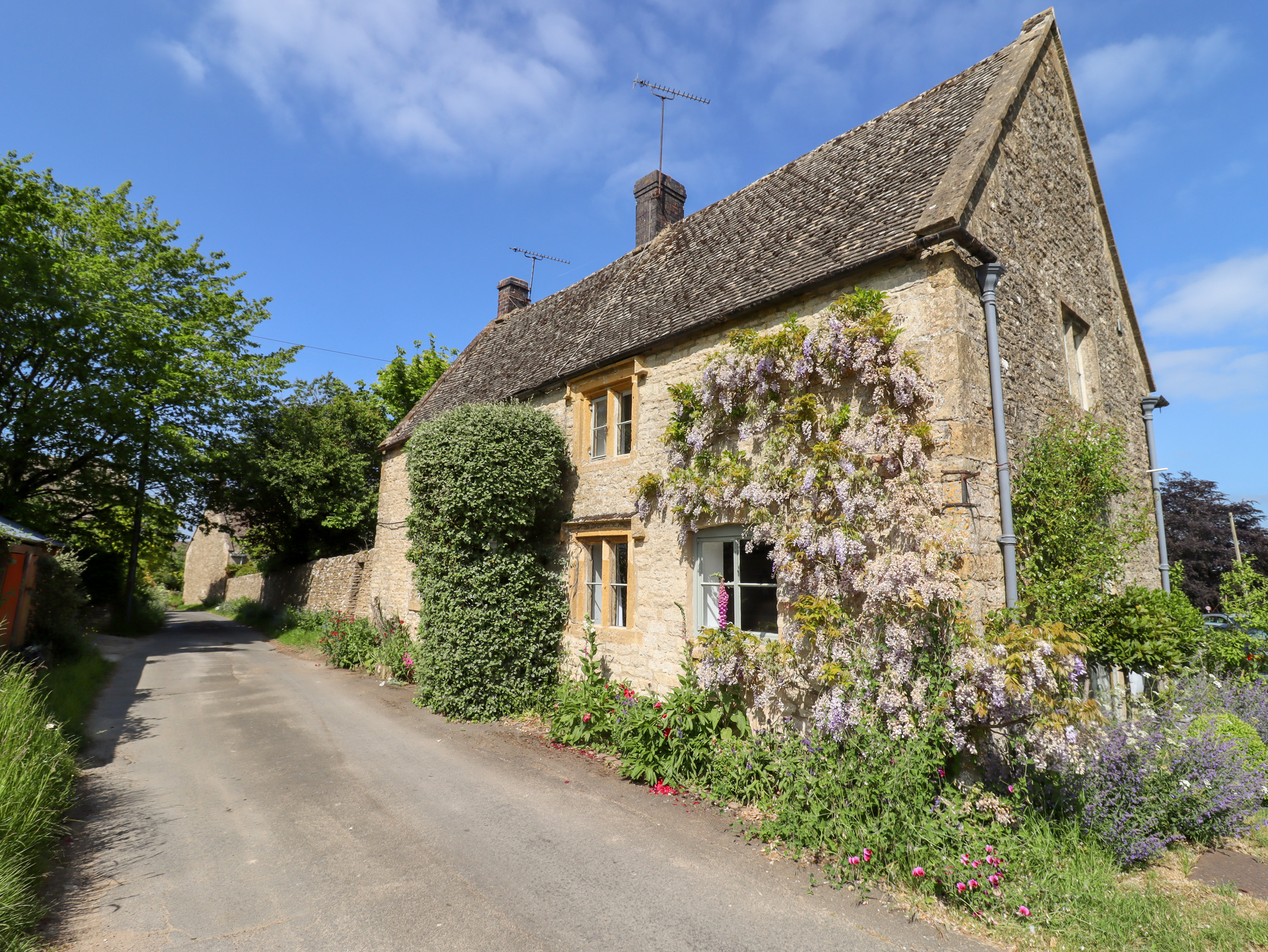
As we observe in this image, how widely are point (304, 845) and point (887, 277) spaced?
26.1ft

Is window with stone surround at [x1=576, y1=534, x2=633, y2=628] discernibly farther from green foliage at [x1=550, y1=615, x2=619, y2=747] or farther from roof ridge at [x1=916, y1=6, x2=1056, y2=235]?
roof ridge at [x1=916, y1=6, x2=1056, y2=235]

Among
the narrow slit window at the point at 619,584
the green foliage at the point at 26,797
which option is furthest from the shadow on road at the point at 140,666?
the narrow slit window at the point at 619,584

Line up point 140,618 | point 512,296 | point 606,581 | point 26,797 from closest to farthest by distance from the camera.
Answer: point 26,797
point 606,581
point 512,296
point 140,618

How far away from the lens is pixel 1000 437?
6547 mm

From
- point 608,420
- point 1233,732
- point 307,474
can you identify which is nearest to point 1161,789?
point 1233,732

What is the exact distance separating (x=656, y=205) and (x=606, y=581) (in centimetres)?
864

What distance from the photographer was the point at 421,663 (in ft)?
Answer: 35.0

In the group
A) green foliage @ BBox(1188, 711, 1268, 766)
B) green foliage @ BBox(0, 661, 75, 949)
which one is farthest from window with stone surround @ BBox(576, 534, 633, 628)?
green foliage @ BBox(1188, 711, 1268, 766)

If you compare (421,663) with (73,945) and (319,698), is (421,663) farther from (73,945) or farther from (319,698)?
(73,945)

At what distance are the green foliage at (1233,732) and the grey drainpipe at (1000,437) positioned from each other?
1954mm

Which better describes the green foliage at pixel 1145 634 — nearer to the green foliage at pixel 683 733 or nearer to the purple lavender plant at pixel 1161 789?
the purple lavender plant at pixel 1161 789

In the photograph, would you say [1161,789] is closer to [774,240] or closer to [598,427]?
[774,240]

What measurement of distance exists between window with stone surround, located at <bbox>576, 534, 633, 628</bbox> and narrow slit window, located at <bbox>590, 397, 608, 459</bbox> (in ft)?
4.77

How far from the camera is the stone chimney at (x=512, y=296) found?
18.8 metres
